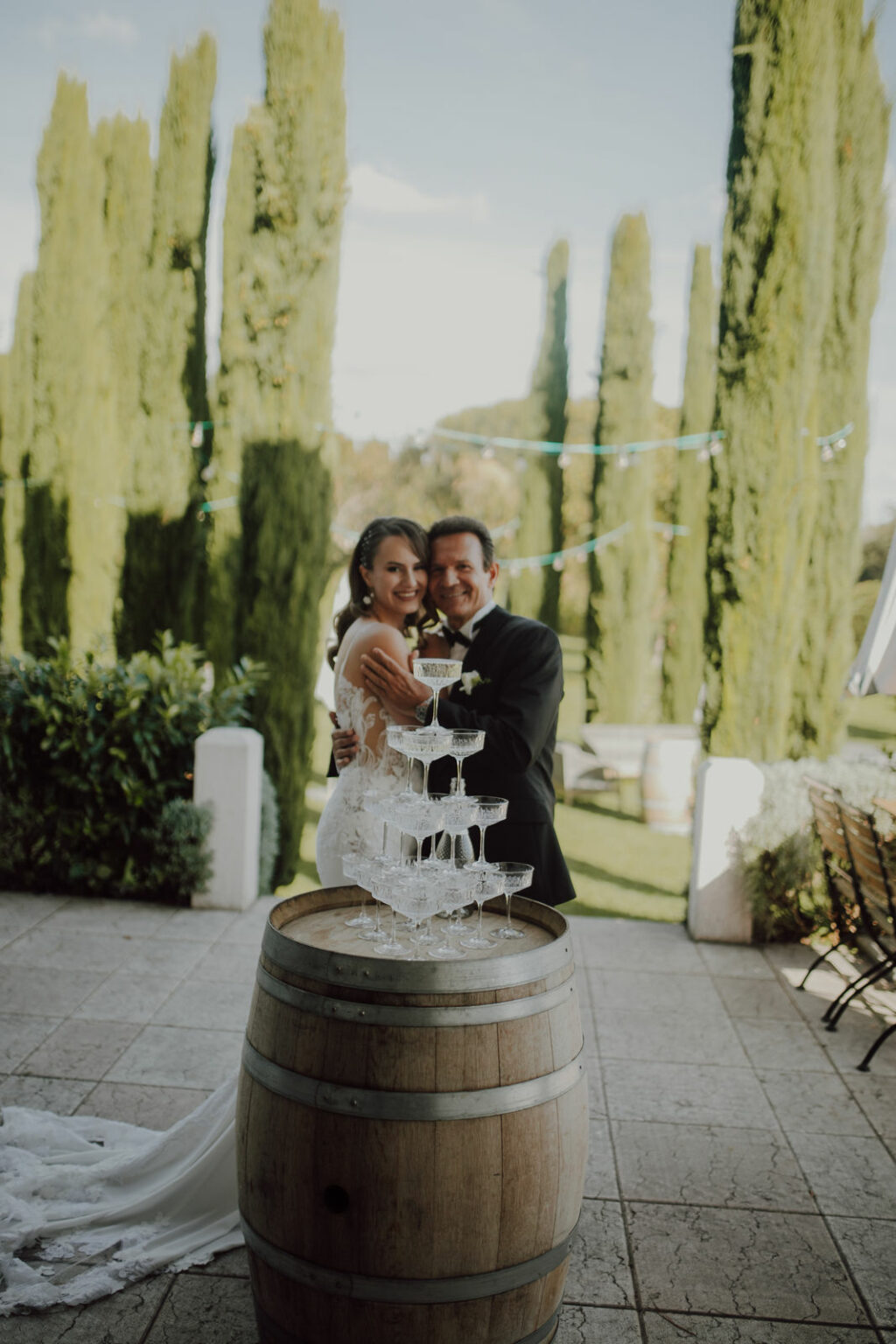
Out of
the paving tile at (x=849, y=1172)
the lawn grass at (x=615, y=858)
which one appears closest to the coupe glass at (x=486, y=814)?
the paving tile at (x=849, y=1172)

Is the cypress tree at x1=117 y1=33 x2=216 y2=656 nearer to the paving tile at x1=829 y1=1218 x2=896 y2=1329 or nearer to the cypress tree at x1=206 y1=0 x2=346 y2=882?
the cypress tree at x1=206 y1=0 x2=346 y2=882

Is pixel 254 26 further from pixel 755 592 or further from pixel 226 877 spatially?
pixel 226 877

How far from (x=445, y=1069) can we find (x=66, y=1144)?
73.4 inches

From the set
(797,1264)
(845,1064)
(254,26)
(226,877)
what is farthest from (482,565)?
(254,26)

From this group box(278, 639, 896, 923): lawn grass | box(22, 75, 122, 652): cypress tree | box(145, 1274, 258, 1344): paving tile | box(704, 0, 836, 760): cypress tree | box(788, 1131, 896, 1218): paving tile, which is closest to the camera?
box(145, 1274, 258, 1344): paving tile

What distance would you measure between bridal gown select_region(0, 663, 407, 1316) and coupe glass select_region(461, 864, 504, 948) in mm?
793

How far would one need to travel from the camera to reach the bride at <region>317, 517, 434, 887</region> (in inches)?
117

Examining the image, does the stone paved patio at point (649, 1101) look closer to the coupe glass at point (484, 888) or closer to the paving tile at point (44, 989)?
the paving tile at point (44, 989)

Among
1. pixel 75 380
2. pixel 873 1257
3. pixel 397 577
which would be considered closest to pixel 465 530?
pixel 397 577

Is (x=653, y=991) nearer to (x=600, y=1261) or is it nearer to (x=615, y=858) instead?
(x=600, y=1261)

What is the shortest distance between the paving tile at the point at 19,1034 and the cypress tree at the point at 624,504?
38.2ft

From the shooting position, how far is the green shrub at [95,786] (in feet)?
19.4

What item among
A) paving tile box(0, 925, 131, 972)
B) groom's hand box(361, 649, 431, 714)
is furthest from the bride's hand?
paving tile box(0, 925, 131, 972)

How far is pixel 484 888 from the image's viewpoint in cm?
219
